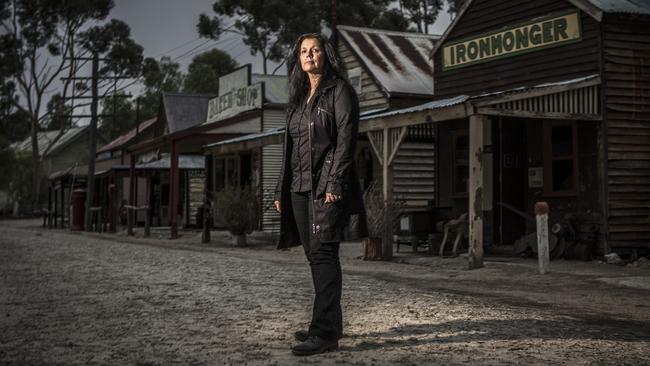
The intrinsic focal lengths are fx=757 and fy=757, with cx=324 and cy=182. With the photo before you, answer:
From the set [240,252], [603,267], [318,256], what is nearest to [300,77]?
[318,256]

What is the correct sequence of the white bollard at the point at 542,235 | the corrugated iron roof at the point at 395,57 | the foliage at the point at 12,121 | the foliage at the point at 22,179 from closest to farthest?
the white bollard at the point at 542,235
the corrugated iron roof at the point at 395,57
the foliage at the point at 12,121
the foliage at the point at 22,179

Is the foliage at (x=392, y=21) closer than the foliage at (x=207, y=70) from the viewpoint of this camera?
Yes

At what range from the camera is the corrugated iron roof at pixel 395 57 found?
66.3ft

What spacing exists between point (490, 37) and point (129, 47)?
38.2 m

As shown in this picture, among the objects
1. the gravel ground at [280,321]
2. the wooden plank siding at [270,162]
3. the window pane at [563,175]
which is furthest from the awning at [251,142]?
the gravel ground at [280,321]

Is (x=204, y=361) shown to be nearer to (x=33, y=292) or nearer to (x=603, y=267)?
(x=33, y=292)

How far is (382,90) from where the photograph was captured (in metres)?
19.8

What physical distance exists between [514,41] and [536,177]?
9.01ft

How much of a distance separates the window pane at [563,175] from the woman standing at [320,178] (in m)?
9.79

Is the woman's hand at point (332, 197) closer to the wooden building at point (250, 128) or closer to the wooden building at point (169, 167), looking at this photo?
the wooden building at point (250, 128)

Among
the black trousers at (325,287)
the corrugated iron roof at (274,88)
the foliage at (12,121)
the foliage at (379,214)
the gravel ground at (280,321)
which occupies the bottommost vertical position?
the gravel ground at (280,321)

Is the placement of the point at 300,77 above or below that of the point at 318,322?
above

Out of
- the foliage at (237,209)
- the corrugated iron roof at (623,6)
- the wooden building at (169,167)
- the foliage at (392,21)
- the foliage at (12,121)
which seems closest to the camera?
the corrugated iron roof at (623,6)

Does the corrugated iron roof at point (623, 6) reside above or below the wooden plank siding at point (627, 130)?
above
